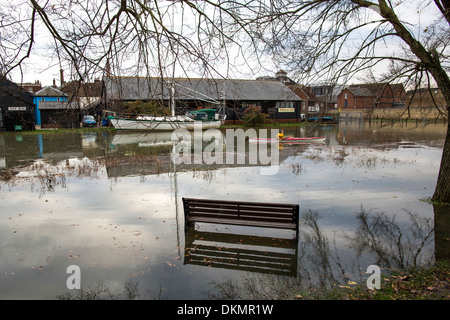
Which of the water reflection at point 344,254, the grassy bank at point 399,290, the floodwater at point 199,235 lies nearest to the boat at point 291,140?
the floodwater at point 199,235

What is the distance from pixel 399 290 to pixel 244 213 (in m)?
3.10

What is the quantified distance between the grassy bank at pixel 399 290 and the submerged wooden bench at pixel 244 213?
6.23 feet

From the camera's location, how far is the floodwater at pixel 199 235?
508cm

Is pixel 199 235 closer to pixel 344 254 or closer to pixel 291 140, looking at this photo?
pixel 344 254

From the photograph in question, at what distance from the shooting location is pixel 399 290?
4.59 metres

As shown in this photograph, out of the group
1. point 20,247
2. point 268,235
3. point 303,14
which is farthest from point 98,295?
point 303,14

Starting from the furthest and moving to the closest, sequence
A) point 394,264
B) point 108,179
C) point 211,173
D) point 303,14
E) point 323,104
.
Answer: point 211,173 → point 108,179 → point 323,104 → point 303,14 → point 394,264

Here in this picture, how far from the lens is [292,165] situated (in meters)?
15.6

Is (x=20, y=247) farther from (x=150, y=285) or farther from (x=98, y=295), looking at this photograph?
(x=150, y=285)

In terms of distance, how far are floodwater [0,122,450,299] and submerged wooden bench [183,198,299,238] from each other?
38cm

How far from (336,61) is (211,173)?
702 centimetres

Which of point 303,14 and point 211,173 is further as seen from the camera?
point 211,173

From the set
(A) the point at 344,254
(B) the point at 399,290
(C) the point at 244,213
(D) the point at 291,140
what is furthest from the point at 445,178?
(D) the point at 291,140

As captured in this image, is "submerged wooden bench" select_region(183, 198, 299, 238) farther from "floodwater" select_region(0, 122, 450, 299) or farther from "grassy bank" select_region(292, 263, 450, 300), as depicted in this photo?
"grassy bank" select_region(292, 263, 450, 300)
